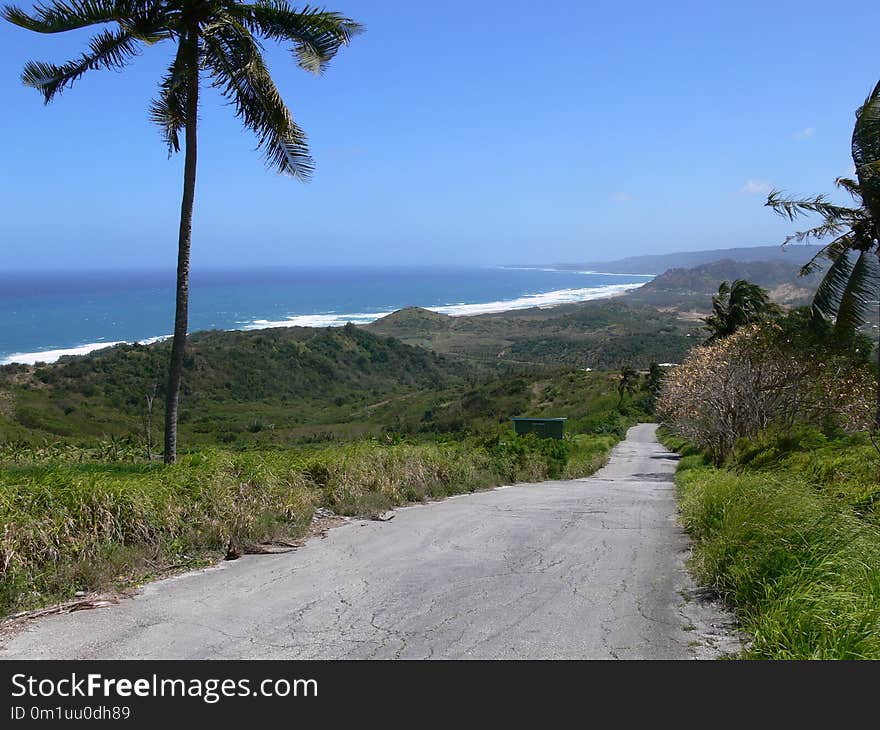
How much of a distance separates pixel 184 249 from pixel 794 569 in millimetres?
8384

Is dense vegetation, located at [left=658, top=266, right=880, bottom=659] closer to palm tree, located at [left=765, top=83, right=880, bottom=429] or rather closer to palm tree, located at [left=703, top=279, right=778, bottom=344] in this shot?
palm tree, located at [left=765, top=83, right=880, bottom=429]

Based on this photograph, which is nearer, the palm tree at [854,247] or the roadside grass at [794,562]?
the roadside grass at [794,562]

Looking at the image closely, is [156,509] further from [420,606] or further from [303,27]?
[303,27]

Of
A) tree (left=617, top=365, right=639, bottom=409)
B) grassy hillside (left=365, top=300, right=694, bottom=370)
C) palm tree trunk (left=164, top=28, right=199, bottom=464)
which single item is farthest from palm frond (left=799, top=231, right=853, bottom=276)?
grassy hillside (left=365, top=300, right=694, bottom=370)

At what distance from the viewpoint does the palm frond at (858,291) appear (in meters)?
16.5

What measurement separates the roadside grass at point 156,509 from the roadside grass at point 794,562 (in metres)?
4.50

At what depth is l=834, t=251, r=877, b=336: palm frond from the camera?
1650 centimetres

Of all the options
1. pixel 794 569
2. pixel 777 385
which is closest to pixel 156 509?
pixel 794 569

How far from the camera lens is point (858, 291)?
16.6 meters

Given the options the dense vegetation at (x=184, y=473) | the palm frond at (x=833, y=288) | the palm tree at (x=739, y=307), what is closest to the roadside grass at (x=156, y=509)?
the dense vegetation at (x=184, y=473)

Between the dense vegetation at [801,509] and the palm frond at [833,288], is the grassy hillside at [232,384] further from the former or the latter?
the palm frond at [833,288]

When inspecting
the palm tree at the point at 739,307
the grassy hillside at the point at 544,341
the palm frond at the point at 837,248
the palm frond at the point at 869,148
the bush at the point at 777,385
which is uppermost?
the palm frond at the point at 869,148
